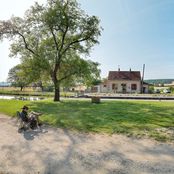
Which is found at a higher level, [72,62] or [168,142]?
[72,62]

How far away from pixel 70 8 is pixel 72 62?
6.02m

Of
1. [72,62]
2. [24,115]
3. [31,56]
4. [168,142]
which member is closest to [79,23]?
[72,62]

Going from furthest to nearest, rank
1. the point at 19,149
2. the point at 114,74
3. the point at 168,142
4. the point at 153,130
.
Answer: the point at 114,74, the point at 153,130, the point at 168,142, the point at 19,149

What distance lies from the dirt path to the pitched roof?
53.5 meters

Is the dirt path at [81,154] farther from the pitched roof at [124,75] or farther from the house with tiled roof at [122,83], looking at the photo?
the pitched roof at [124,75]

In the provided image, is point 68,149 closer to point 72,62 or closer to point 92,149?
point 92,149

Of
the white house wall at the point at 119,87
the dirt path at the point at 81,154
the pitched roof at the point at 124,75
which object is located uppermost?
the pitched roof at the point at 124,75

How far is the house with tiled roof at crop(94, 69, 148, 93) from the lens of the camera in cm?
6222

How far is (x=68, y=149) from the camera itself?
8500mm

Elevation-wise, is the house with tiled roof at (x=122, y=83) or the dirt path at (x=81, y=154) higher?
the house with tiled roof at (x=122, y=83)

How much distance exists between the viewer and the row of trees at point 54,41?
2805 cm

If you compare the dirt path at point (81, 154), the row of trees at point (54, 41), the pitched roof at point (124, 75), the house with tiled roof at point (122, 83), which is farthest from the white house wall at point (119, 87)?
the dirt path at point (81, 154)

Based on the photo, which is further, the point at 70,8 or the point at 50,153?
the point at 70,8

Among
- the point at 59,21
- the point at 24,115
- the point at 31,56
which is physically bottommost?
the point at 24,115
